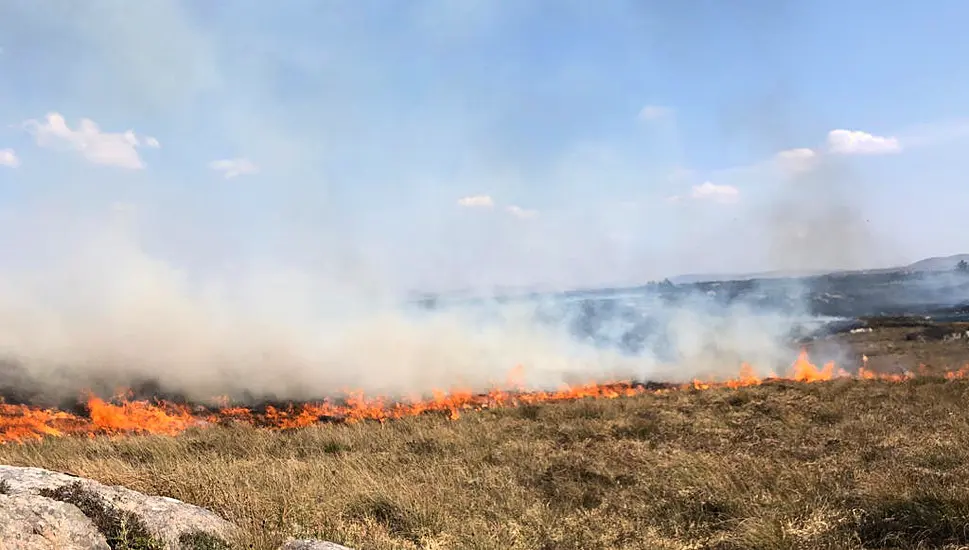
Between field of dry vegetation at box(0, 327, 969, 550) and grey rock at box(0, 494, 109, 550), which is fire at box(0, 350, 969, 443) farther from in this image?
grey rock at box(0, 494, 109, 550)

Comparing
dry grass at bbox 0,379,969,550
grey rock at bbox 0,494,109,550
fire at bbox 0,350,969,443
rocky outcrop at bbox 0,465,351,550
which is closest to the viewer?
grey rock at bbox 0,494,109,550

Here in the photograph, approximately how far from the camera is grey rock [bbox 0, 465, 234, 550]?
15.2 feet

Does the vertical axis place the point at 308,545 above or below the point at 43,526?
below

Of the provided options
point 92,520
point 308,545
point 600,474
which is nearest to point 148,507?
point 92,520

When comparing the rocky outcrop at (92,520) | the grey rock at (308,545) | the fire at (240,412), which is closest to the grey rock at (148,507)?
the rocky outcrop at (92,520)

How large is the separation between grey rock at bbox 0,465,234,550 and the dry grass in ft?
1.12

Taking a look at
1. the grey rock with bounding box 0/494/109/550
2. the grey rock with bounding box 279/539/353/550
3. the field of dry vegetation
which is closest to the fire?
the field of dry vegetation

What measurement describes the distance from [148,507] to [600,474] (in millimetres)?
6283

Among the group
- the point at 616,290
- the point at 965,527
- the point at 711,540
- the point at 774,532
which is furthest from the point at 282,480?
the point at 616,290

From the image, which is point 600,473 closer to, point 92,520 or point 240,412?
point 92,520

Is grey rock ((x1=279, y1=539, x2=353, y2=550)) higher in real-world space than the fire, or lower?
→ higher

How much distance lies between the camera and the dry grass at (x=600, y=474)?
5840 millimetres

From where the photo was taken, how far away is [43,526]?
4.13 meters

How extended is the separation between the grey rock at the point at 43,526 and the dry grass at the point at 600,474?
1127 mm
